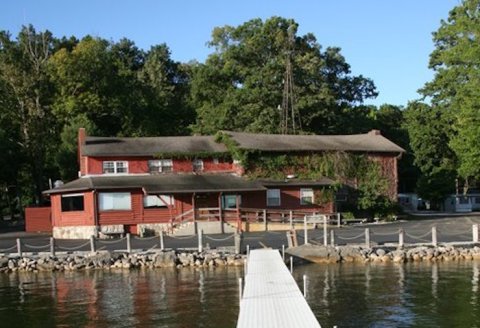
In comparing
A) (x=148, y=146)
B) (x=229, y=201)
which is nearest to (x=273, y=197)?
(x=229, y=201)

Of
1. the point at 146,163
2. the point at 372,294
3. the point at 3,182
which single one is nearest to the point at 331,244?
the point at 372,294

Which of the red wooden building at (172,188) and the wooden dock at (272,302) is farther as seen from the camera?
the red wooden building at (172,188)

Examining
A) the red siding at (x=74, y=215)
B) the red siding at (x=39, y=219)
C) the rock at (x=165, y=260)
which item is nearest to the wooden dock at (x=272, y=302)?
the rock at (x=165, y=260)

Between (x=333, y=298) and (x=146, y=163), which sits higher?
(x=146, y=163)

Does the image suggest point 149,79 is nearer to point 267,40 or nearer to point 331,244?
point 267,40

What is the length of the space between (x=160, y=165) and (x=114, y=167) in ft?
10.9

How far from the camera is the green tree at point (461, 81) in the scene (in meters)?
51.0

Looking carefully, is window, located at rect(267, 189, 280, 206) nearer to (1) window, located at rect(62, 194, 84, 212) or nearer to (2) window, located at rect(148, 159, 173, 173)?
(2) window, located at rect(148, 159, 173, 173)

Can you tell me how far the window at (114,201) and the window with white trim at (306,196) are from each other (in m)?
12.5

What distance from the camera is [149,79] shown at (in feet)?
274

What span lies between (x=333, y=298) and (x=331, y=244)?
10.1m

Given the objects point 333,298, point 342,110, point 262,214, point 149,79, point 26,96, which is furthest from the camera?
point 149,79

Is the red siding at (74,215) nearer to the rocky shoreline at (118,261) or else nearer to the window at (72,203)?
the window at (72,203)

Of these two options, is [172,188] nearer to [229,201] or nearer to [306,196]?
[229,201]
